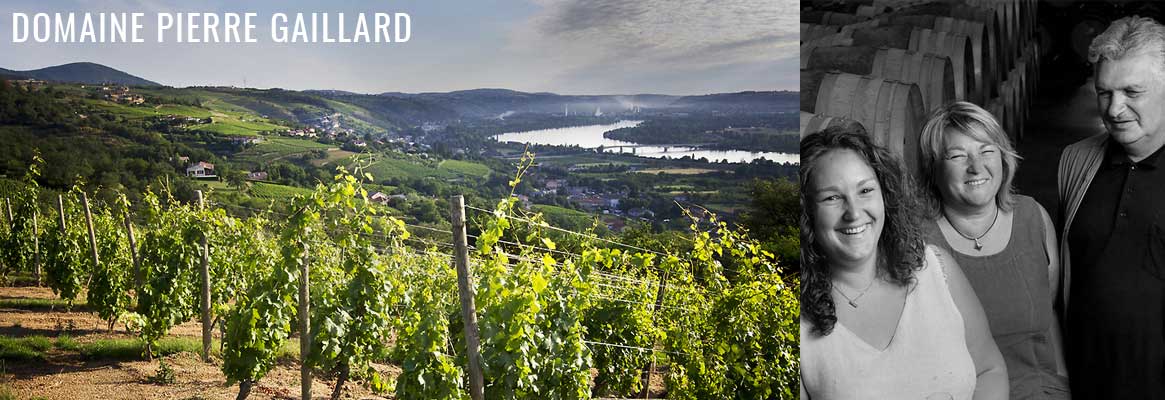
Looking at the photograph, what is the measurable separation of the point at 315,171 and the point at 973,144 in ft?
22.3

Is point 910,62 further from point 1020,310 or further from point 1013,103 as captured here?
point 1020,310

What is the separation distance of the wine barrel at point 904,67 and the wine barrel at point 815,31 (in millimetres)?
97

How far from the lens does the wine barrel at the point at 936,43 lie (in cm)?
194

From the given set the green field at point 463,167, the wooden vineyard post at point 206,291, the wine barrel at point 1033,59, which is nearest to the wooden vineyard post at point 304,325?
the wooden vineyard post at point 206,291

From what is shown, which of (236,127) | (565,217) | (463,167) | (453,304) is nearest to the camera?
(453,304)

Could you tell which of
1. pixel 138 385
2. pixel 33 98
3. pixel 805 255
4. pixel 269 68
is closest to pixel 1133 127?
pixel 805 255

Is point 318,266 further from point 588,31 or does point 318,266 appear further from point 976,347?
point 588,31

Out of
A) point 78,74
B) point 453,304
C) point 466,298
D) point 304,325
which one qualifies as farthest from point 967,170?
point 78,74

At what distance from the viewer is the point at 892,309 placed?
1.92 m

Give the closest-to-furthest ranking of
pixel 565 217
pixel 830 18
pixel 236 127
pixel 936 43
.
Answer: pixel 936 43 → pixel 830 18 → pixel 565 217 → pixel 236 127

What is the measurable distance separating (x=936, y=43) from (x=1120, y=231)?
0.64m

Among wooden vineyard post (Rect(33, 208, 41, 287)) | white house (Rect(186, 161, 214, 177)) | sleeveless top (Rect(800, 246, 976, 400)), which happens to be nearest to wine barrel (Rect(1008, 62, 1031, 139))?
sleeveless top (Rect(800, 246, 976, 400))

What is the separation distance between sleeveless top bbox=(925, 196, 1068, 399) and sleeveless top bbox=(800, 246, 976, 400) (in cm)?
8

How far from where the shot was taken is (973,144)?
6.27 ft
